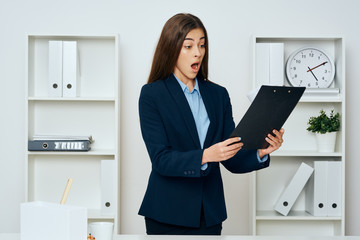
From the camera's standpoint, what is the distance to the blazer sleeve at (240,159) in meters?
1.96

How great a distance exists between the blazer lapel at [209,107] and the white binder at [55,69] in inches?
50.6

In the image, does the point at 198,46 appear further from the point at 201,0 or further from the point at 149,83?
the point at 201,0

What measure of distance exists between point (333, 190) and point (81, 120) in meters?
1.71

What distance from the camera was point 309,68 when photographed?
10.3ft

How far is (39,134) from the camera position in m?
3.19

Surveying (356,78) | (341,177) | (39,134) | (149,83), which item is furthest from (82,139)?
(356,78)

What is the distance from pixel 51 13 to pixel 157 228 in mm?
1934

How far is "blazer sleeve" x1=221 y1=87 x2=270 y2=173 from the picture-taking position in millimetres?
1963

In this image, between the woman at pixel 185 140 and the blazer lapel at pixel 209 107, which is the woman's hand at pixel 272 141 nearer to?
the woman at pixel 185 140

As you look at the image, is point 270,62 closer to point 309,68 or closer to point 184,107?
point 309,68

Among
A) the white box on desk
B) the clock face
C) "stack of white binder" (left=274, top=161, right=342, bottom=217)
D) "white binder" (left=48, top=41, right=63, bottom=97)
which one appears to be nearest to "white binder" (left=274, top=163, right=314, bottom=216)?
"stack of white binder" (left=274, top=161, right=342, bottom=217)

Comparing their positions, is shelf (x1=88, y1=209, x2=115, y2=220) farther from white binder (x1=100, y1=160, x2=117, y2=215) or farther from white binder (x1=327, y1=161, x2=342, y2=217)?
white binder (x1=327, y1=161, x2=342, y2=217)

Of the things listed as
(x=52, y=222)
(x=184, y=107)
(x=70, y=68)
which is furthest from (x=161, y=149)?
(x=70, y=68)

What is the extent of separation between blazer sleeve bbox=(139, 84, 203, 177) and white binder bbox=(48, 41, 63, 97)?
4.05 feet
